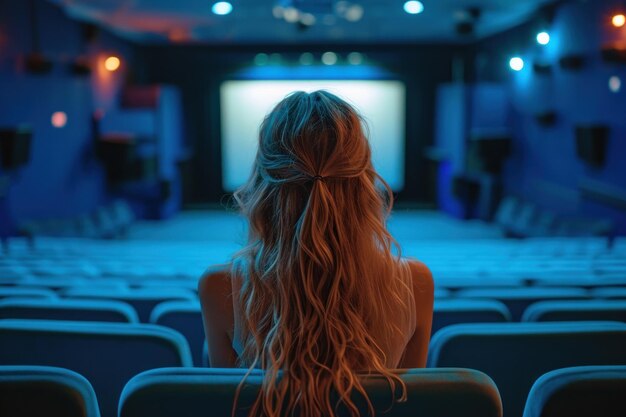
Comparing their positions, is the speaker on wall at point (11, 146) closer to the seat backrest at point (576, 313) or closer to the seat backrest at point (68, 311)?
the seat backrest at point (68, 311)

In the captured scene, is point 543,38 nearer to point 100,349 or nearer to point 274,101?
point 274,101

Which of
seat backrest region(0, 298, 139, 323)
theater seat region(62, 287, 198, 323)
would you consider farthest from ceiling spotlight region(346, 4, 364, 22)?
seat backrest region(0, 298, 139, 323)

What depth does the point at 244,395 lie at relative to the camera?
95cm

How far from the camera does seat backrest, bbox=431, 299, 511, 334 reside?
1814mm

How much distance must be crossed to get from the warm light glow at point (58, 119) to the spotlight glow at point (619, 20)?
701 cm

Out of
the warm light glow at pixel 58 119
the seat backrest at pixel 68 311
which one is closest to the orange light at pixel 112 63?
the warm light glow at pixel 58 119

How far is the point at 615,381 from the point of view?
0.97 meters

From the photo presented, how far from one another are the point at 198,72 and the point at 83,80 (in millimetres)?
4014

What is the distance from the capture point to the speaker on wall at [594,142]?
6980 mm

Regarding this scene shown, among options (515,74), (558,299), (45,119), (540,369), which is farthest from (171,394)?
(515,74)

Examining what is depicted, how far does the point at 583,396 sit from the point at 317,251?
1.71 feet

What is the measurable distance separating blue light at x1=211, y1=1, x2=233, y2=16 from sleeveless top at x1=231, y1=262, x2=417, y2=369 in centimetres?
722

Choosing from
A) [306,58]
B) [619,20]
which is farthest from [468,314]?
[306,58]

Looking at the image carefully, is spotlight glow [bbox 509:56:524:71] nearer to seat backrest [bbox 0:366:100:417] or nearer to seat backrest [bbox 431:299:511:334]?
seat backrest [bbox 431:299:511:334]
